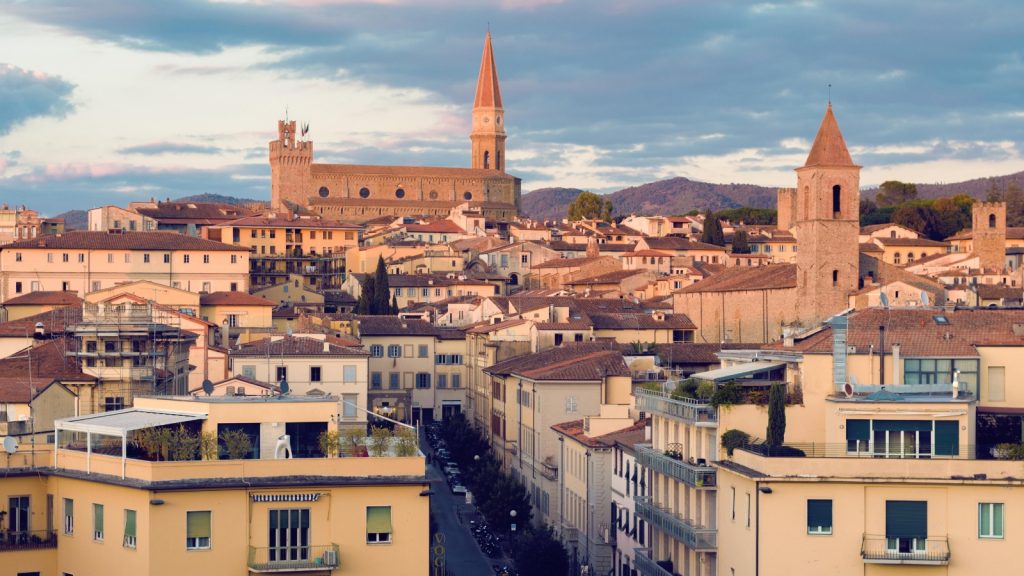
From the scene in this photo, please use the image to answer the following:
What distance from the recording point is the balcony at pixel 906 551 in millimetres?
32281

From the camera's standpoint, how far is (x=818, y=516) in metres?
32.7

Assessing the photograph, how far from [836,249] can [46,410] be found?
5576 centimetres

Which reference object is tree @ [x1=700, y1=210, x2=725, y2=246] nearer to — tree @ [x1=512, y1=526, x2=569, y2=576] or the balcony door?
tree @ [x1=512, y1=526, x2=569, y2=576]

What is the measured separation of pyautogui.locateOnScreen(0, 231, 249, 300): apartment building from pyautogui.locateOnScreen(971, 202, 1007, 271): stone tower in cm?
5014

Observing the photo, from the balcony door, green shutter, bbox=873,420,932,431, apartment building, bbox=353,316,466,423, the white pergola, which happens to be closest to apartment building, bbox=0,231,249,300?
apartment building, bbox=353,316,466,423

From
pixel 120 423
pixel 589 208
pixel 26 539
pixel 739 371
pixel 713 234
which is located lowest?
pixel 26 539

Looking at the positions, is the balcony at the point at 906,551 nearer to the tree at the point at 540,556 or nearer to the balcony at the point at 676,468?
the balcony at the point at 676,468

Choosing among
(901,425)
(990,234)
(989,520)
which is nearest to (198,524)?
(901,425)

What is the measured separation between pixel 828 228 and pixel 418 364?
71.9 feet

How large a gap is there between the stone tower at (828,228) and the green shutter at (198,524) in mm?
65166

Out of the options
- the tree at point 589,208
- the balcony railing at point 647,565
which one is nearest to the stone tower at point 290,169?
the tree at point 589,208

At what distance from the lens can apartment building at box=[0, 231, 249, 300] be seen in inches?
3671

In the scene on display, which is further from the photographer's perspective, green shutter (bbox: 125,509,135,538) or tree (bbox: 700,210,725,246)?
tree (bbox: 700,210,725,246)

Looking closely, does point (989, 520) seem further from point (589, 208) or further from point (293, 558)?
point (589, 208)
